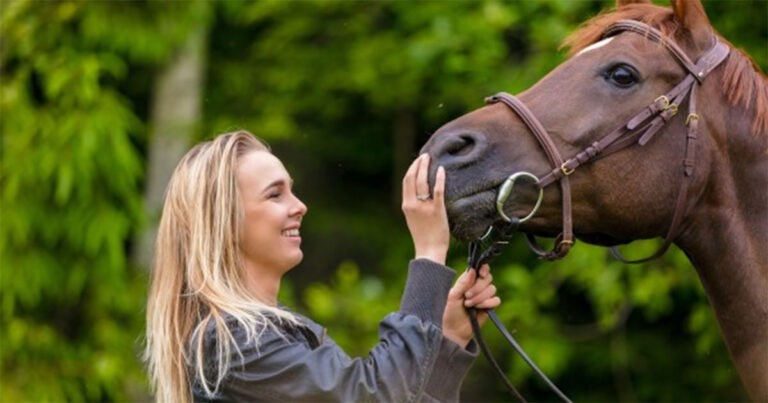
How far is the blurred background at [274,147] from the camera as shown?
20.3ft

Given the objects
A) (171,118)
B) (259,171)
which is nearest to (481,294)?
(259,171)

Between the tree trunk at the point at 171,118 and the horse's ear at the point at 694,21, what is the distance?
4.45m

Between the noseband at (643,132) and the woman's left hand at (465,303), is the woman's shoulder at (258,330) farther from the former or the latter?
the noseband at (643,132)

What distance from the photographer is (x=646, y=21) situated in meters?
2.87

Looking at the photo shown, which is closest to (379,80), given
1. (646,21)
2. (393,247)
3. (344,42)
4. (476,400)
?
(344,42)

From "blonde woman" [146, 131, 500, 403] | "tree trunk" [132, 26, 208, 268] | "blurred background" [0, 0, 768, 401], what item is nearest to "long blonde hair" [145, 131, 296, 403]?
"blonde woman" [146, 131, 500, 403]

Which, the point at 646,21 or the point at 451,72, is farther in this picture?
the point at 451,72

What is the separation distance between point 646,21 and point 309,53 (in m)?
4.78

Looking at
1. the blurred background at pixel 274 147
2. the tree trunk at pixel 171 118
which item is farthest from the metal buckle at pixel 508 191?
the tree trunk at pixel 171 118

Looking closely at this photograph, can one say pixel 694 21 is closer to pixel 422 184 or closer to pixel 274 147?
pixel 422 184

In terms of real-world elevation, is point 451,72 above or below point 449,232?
above

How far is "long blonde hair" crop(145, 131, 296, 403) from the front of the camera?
2.55 m

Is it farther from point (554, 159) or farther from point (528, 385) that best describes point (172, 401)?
point (528, 385)

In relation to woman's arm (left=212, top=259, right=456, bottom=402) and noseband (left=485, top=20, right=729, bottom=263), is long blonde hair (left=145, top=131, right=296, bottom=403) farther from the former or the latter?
noseband (left=485, top=20, right=729, bottom=263)
